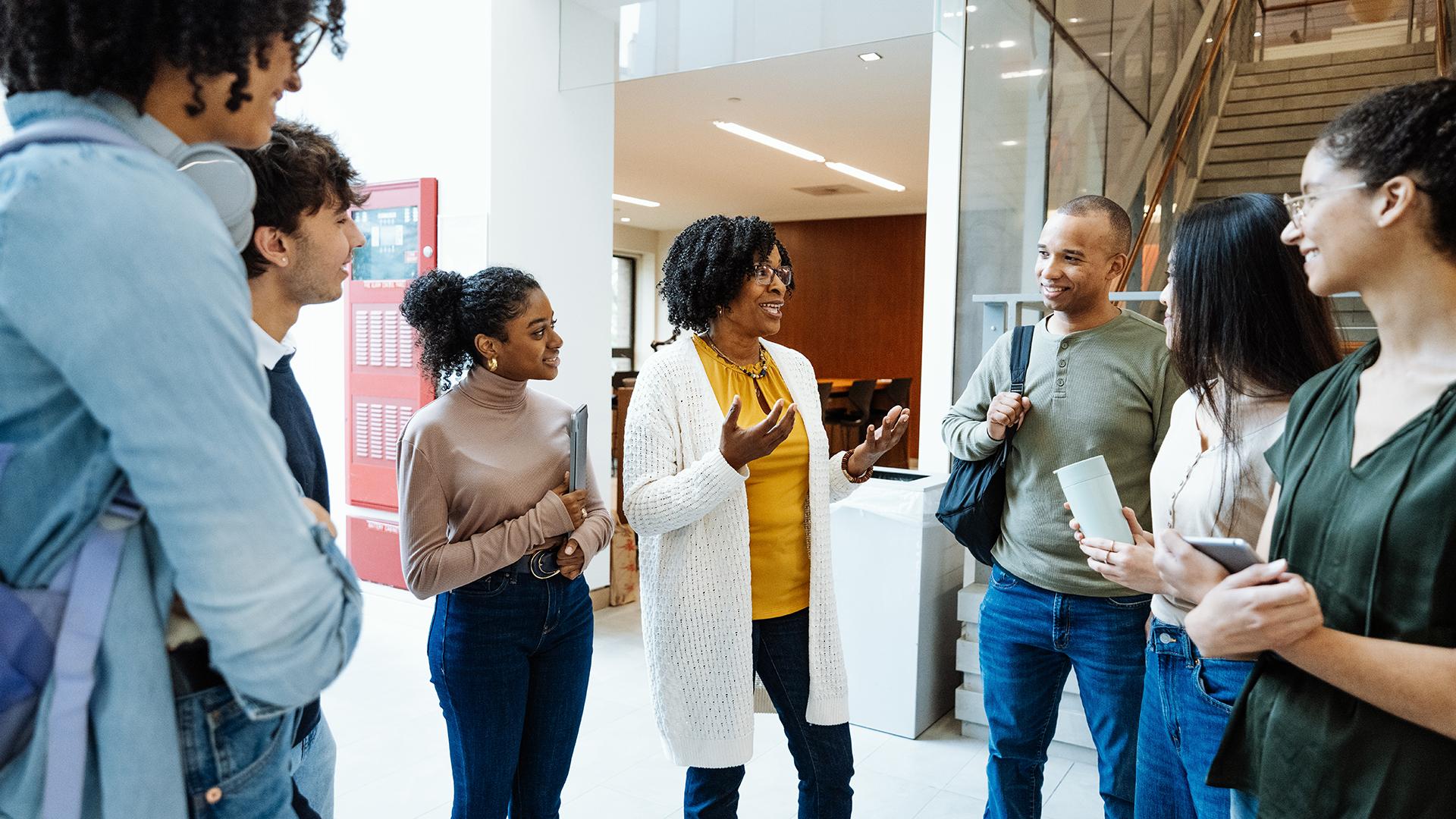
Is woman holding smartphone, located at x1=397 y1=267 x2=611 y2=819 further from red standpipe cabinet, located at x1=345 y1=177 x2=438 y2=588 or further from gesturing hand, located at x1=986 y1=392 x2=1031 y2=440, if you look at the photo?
red standpipe cabinet, located at x1=345 y1=177 x2=438 y2=588

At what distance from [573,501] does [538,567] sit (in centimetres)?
16

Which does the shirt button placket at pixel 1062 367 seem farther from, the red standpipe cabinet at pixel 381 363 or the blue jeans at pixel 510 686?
the red standpipe cabinet at pixel 381 363

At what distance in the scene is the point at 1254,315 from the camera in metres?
1.46

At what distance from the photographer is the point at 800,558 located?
1.95m

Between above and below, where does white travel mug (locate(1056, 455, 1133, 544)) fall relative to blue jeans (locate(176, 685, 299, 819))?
above

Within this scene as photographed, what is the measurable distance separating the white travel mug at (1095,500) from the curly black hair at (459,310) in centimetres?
122

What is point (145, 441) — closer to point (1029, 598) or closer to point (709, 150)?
point (1029, 598)

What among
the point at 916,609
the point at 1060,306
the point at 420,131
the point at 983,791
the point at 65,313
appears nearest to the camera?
the point at 65,313

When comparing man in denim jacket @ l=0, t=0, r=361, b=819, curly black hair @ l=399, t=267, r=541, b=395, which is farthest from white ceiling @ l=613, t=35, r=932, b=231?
man in denim jacket @ l=0, t=0, r=361, b=819

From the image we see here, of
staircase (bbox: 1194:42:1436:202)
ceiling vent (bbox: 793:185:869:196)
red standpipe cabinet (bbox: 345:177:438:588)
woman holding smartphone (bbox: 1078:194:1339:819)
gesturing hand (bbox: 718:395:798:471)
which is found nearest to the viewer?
woman holding smartphone (bbox: 1078:194:1339:819)

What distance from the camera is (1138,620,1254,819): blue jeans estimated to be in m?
1.31

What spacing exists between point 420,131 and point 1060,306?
3298 millimetres

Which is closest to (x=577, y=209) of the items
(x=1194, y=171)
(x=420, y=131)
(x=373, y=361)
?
(x=420, y=131)

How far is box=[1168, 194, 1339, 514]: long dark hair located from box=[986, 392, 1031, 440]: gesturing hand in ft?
1.97
